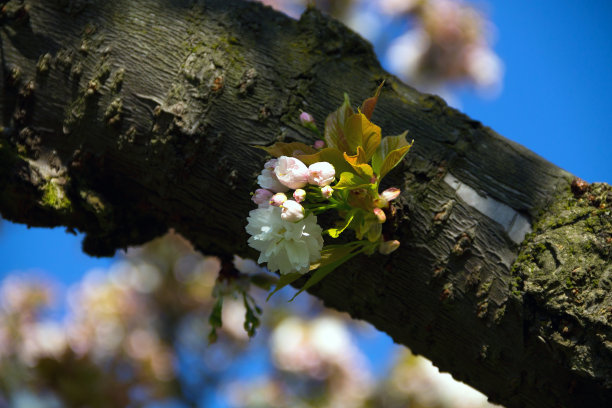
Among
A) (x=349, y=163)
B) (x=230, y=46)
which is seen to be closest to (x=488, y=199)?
(x=349, y=163)

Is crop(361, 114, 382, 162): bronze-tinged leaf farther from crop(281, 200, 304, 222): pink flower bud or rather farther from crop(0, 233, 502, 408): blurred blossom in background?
crop(0, 233, 502, 408): blurred blossom in background

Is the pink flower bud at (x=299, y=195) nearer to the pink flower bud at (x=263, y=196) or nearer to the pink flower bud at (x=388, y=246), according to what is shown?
the pink flower bud at (x=263, y=196)

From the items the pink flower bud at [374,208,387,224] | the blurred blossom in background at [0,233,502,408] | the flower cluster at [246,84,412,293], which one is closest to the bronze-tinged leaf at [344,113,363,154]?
the flower cluster at [246,84,412,293]

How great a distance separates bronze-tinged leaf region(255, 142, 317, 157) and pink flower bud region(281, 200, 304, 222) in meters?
0.12

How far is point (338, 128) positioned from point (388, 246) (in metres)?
0.22

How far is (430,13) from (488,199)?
11.9 ft

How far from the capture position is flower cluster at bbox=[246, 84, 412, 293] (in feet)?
2.42

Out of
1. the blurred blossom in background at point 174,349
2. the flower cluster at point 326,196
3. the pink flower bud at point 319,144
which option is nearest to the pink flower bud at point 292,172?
the flower cluster at point 326,196

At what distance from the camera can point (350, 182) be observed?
0.75 metres

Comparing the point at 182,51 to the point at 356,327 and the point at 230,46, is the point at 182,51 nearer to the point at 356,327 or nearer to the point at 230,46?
the point at 230,46

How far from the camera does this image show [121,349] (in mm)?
3988

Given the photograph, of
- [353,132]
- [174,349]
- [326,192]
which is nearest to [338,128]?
[353,132]

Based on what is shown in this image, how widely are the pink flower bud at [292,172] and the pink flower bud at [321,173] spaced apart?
10mm

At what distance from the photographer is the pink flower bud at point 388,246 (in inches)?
32.7
